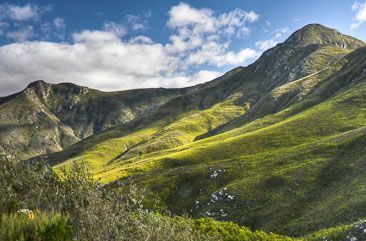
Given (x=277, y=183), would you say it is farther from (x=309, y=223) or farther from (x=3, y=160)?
(x=3, y=160)

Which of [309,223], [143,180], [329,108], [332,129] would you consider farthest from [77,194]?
[329,108]

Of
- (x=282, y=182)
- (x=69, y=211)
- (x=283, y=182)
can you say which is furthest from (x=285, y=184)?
(x=69, y=211)

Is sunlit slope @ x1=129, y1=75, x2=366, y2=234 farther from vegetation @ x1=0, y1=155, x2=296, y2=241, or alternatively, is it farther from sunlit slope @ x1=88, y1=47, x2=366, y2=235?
vegetation @ x1=0, y1=155, x2=296, y2=241

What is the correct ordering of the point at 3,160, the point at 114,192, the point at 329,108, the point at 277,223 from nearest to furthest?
the point at 114,192 < the point at 3,160 < the point at 277,223 < the point at 329,108

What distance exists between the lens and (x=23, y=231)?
50.4ft

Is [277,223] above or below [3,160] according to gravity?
below

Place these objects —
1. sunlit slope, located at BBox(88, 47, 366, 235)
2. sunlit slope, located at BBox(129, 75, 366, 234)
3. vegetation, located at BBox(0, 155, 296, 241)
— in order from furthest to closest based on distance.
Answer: sunlit slope, located at BBox(88, 47, 366, 235) → sunlit slope, located at BBox(129, 75, 366, 234) → vegetation, located at BBox(0, 155, 296, 241)

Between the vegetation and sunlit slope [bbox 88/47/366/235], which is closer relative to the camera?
the vegetation

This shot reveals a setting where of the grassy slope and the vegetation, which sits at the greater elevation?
the vegetation

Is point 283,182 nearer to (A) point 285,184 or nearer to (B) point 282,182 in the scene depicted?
(B) point 282,182

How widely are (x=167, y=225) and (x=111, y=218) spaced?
11.1 ft

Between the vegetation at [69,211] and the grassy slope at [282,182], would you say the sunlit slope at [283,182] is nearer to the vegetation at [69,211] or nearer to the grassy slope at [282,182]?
the grassy slope at [282,182]

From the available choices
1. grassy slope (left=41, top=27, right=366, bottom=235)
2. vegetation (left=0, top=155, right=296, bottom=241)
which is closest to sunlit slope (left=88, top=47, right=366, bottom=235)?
grassy slope (left=41, top=27, right=366, bottom=235)

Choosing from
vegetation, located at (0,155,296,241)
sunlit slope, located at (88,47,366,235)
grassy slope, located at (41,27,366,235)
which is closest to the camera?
vegetation, located at (0,155,296,241)
